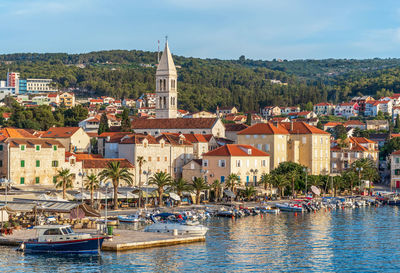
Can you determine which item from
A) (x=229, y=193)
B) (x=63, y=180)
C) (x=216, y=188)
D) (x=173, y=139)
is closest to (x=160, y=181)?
(x=63, y=180)

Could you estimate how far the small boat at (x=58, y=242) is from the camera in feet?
159

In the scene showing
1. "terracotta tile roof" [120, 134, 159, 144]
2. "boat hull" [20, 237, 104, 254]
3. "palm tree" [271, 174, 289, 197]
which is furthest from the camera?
"terracotta tile roof" [120, 134, 159, 144]

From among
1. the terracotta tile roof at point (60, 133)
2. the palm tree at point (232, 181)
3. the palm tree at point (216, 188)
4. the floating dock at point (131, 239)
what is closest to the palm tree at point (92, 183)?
the floating dock at point (131, 239)

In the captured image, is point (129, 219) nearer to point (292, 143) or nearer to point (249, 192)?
point (249, 192)

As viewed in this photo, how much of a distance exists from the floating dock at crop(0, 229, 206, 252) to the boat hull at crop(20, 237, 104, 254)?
132 centimetres

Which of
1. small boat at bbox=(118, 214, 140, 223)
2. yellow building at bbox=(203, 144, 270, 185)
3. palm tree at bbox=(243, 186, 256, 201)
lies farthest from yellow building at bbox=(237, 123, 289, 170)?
small boat at bbox=(118, 214, 140, 223)

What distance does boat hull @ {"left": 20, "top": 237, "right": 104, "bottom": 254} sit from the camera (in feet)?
158

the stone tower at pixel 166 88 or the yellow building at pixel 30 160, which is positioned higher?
the stone tower at pixel 166 88

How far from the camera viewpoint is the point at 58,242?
160 ft

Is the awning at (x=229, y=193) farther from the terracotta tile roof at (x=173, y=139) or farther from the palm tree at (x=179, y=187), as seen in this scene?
the terracotta tile roof at (x=173, y=139)

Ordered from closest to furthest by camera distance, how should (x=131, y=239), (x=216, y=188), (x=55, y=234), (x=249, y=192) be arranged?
(x=55, y=234) → (x=131, y=239) → (x=216, y=188) → (x=249, y=192)

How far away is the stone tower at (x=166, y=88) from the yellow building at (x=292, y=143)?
3158 centimetres

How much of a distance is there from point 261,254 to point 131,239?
9775 millimetres

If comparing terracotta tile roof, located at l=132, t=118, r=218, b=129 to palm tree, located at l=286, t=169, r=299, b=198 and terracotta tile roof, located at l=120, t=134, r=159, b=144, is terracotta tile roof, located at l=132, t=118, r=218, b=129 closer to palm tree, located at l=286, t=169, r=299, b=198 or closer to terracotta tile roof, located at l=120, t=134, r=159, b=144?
terracotta tile roof, located at l=120, t=134, r=159, b=144
